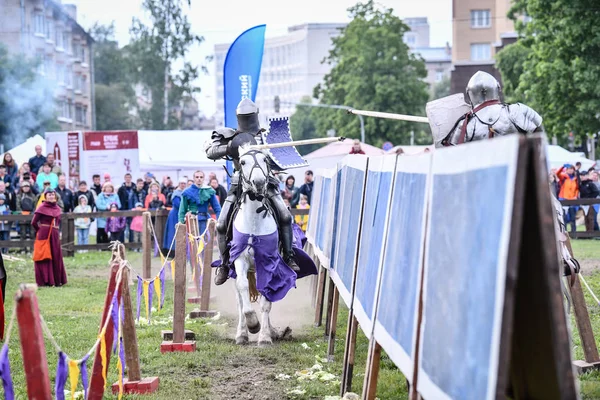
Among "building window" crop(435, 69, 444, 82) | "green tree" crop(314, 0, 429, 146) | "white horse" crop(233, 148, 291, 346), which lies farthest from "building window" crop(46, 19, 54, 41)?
"building window" crop(435, 69, 444, 82)

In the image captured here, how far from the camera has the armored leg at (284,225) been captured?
424 inches

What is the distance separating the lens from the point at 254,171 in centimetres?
989

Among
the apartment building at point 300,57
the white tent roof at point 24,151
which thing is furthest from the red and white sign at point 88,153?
the apartment building at point 300,57

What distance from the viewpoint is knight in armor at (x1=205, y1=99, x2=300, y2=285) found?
10.8 m

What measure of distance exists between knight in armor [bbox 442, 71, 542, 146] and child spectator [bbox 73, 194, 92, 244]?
17.0m

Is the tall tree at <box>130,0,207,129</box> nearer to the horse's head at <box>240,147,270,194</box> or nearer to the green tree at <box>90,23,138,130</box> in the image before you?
the green tree at <box>90,23,138,130</box>

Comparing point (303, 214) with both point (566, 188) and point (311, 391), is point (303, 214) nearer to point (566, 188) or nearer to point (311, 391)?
point (566, 188)

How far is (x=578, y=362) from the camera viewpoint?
7961mm

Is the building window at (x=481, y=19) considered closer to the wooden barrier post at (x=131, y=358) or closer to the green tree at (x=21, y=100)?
the green tree at (x=21, y=100)

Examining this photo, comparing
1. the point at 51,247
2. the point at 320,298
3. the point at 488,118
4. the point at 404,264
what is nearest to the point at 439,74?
the point at 51,247

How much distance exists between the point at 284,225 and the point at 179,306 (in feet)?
6.06

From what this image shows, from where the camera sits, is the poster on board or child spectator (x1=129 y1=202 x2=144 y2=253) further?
the poster on board

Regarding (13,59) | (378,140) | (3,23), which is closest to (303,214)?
(3,23)

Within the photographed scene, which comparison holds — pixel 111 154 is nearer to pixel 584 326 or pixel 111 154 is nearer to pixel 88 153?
pixel 88 153
